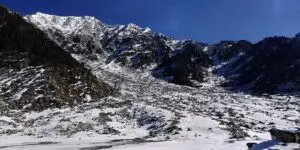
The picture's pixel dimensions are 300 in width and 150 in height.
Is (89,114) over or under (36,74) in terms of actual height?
under

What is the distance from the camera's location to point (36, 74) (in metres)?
116

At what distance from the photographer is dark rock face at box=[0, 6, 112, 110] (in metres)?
103

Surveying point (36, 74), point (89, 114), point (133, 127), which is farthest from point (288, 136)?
point (36, 74)

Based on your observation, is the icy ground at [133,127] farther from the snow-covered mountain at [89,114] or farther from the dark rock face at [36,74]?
the dark rock face at [36,74]

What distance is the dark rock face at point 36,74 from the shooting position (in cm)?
10331

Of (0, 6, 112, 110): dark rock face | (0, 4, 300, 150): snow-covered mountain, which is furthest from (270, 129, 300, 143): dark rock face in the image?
(0, 6, 112, 110): dark rock face

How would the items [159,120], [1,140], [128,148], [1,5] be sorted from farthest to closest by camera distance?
[1,5] → [159,120] → [1,140] → [128,148]

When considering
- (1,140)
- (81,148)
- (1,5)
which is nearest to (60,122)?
(1,140)

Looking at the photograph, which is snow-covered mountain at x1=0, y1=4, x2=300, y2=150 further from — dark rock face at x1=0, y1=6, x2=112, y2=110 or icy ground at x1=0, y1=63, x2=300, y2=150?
dark rock face at x1=0, y1=6, x2=112, y2=110

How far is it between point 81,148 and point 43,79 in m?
60.9

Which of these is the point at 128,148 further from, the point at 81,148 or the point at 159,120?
the point at 159,120

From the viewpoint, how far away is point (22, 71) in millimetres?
118438

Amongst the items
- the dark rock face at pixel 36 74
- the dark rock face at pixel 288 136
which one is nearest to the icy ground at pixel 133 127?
the dark rock face at pixel 36 74

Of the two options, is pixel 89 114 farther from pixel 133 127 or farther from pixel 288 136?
pixel 288 136
